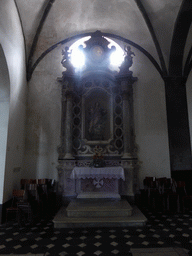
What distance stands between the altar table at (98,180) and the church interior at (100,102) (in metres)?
0.03

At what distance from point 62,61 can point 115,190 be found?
5435 millimetres

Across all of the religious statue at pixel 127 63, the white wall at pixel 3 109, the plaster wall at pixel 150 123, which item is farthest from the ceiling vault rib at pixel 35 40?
the plaster wall at pixel 150 123

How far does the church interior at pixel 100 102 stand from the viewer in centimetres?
712

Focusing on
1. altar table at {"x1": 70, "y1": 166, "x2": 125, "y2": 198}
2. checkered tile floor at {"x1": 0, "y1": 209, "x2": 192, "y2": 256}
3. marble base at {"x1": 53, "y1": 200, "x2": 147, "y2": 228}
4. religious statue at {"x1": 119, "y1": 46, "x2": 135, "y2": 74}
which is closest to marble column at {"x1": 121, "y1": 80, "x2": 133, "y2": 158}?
religious statue at {"x1": 119, "y1": 46, "x2": 135, "y2": 74}

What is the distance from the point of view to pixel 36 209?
6152 mm

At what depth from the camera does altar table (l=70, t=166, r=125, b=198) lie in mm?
7102

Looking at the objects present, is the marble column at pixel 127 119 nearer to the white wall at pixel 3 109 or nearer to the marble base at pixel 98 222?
the marble base at pixel 98 222

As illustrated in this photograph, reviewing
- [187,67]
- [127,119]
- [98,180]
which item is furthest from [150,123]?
[98,180]

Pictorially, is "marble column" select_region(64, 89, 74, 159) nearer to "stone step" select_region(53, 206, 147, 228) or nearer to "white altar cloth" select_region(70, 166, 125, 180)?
"white altar cloth" select_region(70, 166, 125, 180)

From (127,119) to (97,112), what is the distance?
49.8 inches

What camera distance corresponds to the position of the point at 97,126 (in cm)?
835

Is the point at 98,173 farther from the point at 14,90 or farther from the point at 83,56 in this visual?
the point at 83,56

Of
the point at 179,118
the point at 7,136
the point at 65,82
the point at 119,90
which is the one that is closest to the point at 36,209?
the point at 7,136

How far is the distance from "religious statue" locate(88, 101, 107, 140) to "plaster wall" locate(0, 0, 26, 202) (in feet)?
8.89
